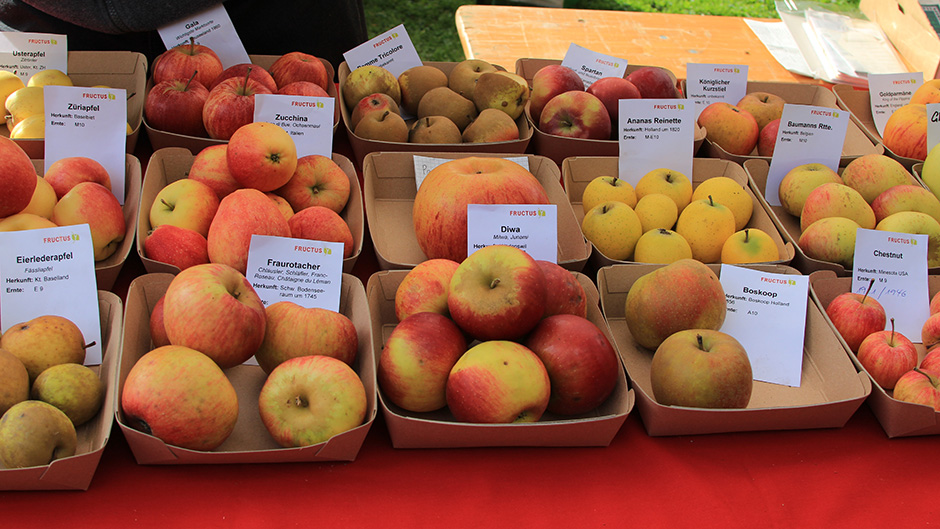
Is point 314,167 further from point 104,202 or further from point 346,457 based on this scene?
point 346,457

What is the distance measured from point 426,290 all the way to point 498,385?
0.26 metres

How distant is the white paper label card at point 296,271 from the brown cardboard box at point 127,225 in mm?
309

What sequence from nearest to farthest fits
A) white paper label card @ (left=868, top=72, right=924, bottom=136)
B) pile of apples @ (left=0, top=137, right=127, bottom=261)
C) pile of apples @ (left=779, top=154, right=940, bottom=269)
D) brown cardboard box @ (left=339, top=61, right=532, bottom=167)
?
pile of apples @ (left=0, top=137, right=127, bottom=261) < pile of apples @ (left=779, top=154, right=940, bottom=269) < brown cardboard box @ (left=339, top=61, right=532, bottom=167) < white paper label card @ (left=868, top=72, right=924, bottom=136)

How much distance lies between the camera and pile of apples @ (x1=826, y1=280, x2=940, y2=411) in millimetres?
1261

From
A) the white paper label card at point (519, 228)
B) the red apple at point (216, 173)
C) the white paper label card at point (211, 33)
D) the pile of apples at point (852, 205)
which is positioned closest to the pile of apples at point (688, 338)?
the white paper label card at point (519, 228)

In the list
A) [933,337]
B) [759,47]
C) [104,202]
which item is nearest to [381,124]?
[104,202]

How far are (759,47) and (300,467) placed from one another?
274 cm

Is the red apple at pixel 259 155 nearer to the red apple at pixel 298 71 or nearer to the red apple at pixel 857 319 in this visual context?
the red apple at pixel 298 71

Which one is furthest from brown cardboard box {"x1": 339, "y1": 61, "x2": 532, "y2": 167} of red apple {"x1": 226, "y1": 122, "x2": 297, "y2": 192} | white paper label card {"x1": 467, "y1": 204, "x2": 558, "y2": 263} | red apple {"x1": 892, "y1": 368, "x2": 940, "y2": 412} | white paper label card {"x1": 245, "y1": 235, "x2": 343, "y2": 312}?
red apple {"x1": 892, "y1": 368, "x2": 940, "y2": 412}

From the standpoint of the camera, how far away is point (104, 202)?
145 cm

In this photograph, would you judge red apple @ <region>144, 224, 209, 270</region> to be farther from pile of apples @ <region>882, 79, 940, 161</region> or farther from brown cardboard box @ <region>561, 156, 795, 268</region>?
pile of apples @ <region>882, 79, 940, 161</region>

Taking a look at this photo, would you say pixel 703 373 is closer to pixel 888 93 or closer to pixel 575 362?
pixel 575 362

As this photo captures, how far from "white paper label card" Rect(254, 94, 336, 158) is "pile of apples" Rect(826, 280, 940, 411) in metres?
1.26

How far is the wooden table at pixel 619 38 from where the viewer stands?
9.25 ft
